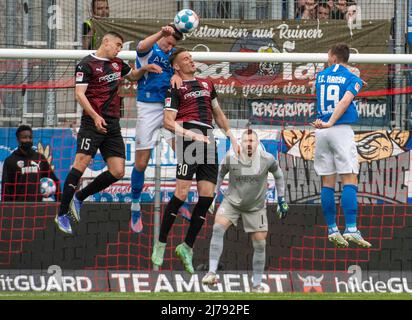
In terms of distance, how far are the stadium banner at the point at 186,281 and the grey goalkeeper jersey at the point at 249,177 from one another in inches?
44.0

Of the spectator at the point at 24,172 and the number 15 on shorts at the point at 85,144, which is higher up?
the number 15 on shorts at the point at 85,144

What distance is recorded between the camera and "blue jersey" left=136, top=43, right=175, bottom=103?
1522 centimetres

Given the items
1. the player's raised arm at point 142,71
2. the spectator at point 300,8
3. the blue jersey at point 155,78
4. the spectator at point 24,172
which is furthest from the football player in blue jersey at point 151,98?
the spectator at point 300,8

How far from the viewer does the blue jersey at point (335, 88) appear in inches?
580

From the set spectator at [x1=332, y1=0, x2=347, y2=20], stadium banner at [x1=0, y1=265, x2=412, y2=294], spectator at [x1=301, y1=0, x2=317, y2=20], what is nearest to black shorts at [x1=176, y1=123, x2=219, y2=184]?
stadium banner at [x1=0, y1=265, x2=412, y2=294]

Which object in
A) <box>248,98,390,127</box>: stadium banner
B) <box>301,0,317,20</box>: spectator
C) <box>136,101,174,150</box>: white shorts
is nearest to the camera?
<box>136,101,174,150</box>: white shorts

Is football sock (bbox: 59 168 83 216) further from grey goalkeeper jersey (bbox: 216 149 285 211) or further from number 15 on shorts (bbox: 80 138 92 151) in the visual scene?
grey goalkeeper jersey (bbox: 216 149 285 211)

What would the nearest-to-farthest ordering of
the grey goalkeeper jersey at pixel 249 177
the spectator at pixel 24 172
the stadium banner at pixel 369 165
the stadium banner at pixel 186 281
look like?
the grey goalkeeper jersey at pixel 249 177, the stadium banner at pixel 186 281, the spectator at pixel 24 172, the stadium banner at pixel 369 165

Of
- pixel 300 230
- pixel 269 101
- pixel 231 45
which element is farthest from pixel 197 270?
pixel 231 45

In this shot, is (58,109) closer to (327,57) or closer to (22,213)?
(22,213)

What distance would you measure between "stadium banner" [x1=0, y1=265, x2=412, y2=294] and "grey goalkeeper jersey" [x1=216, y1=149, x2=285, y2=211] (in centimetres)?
112

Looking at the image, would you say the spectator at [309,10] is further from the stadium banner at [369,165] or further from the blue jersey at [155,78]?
the blue jersey at [155,78]

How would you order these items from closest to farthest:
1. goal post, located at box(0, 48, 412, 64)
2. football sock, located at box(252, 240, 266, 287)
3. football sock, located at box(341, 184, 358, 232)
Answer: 1. football sock, located at box(341, 184, 358, 232)
2. goal post, located at box(0, 48, 412, 64)
3. football sock, located at box(252, 240, 266, 287)

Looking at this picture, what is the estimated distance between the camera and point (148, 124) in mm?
15414
